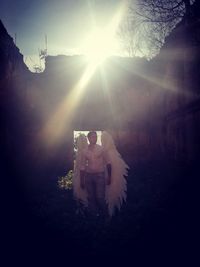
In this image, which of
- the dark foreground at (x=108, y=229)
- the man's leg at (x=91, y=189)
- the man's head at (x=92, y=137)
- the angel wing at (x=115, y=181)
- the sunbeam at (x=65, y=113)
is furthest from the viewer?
the sunbeam at (x=65, y=113)

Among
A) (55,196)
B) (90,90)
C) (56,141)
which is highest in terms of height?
(90,90)

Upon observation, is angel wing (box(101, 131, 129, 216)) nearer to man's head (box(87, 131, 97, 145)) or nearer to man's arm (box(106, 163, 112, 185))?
man's arm (box(106, 163, 112, 185))

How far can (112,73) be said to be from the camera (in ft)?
70.6

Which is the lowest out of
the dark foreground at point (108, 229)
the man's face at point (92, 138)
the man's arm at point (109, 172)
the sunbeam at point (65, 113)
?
the dark foreground at point (108, 229)

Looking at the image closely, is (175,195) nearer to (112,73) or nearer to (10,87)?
(10,87)

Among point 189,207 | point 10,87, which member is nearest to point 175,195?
point 189,207

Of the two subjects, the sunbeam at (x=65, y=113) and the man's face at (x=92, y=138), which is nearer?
the man's face at (x=92, y=138)

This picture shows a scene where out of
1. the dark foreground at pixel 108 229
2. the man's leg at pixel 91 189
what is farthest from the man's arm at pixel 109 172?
the dark foreground at pixel 108 229

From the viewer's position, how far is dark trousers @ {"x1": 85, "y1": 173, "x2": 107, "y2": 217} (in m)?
7.73

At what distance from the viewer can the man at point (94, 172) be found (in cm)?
771

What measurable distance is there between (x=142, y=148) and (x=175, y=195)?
36.8ft

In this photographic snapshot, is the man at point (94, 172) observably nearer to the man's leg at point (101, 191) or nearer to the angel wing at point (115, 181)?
the man's leg at point (101, 191)

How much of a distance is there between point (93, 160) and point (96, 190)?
0.70m

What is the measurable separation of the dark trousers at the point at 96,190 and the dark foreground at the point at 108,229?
41 centimetres
